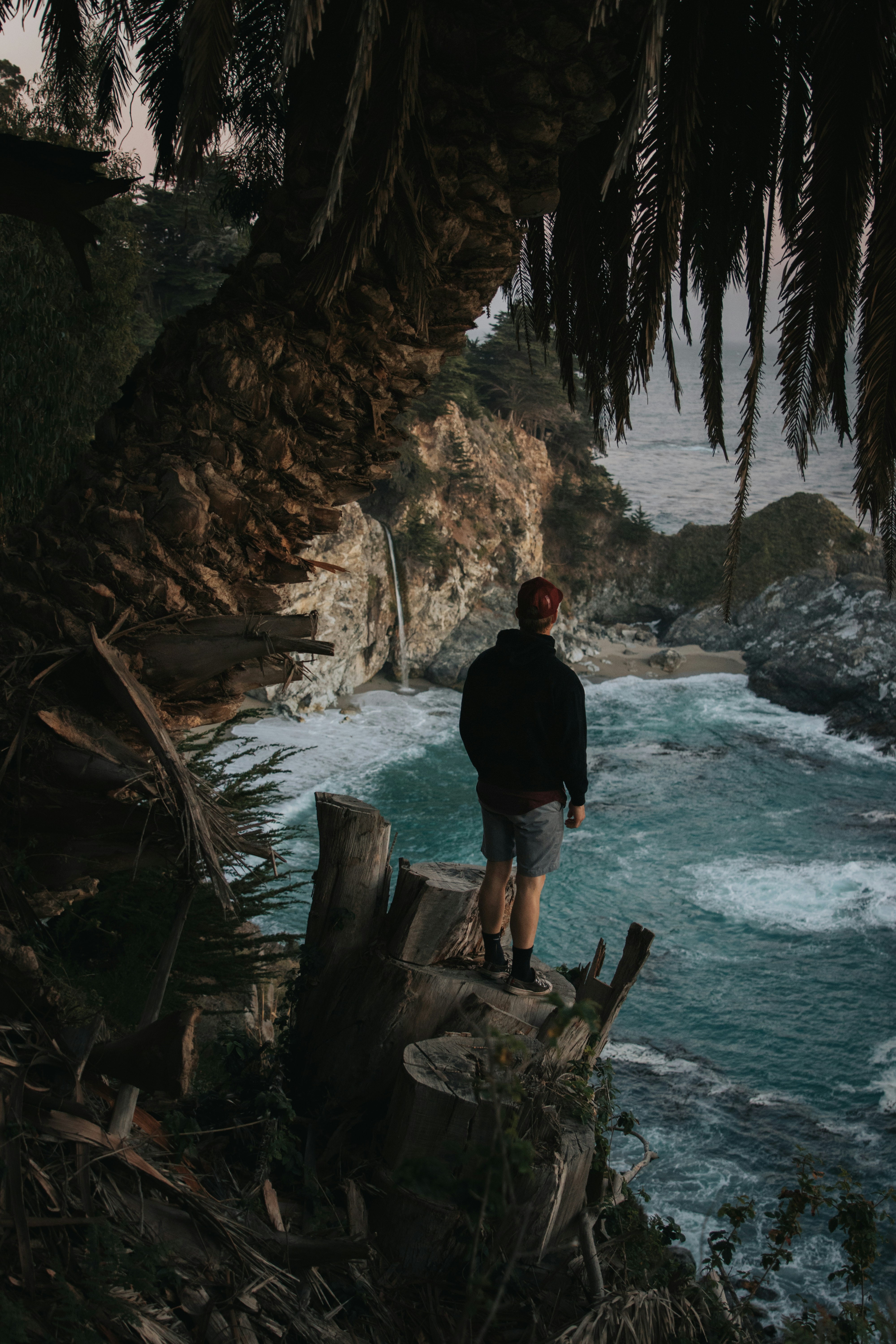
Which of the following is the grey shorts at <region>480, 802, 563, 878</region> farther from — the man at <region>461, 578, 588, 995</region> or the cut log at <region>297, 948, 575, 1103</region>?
the cut log at <region>297, 948, 575, 1103</region>

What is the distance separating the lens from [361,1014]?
362cm

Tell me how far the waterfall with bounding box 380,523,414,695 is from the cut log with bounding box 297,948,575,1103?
2428 cm

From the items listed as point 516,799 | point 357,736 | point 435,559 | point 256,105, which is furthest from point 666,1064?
point 435,559

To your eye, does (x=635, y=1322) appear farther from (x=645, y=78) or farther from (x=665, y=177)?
(x=665, y=177)

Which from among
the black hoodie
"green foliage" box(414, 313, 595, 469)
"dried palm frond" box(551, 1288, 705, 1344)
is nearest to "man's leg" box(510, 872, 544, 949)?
the black hoodie

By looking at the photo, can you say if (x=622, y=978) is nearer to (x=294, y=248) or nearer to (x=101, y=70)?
(x=294, y=248)

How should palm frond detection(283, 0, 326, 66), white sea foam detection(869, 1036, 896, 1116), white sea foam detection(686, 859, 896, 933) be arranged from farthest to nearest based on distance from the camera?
white sea foam detection(686, 859, 896, 933) < white sea foam detection(869, 1036, 896, 1116) < palm frond detection(283, 0, 326, 66)

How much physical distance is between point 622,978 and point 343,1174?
141cm

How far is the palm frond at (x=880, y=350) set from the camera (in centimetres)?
303

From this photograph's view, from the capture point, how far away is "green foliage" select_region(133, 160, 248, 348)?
2192cm

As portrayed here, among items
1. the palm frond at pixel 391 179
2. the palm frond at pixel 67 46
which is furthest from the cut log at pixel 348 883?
the palm frond at pixel 67 46

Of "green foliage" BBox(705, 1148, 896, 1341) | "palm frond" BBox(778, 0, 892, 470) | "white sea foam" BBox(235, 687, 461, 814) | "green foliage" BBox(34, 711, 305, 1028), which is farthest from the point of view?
"white sea foam" BBox(235, 687, 461, 814)

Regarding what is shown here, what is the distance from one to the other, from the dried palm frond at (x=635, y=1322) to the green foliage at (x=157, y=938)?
246 centimetres

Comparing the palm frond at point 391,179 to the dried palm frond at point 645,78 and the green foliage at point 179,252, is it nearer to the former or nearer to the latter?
the dried palm frond at point 645,78
